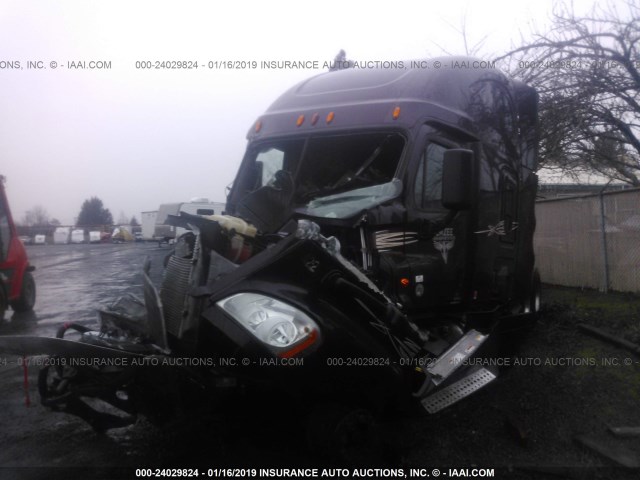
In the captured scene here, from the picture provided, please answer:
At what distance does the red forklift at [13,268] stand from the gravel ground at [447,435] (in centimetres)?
536

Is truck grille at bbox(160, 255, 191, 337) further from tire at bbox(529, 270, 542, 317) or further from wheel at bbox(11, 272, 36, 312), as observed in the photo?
wheel at bbox(11, 272, 36, 312)

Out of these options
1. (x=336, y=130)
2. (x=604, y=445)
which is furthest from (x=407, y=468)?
(x=336, y=130)

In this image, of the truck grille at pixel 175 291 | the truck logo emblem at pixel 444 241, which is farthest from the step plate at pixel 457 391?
the truck grille at pixel 175 291

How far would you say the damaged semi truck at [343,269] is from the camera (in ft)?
11.2

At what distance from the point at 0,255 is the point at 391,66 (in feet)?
30.5

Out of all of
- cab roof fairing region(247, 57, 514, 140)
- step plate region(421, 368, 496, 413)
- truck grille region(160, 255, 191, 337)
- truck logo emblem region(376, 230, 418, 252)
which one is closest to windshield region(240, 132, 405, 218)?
cab roof fairing region(247, 57, 514, 140)

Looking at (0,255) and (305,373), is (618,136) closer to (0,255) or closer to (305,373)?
(305,373)

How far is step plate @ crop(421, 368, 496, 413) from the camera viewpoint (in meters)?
4.14

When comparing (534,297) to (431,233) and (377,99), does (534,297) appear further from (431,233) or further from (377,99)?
(377,99)

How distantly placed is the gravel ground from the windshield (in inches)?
60.8

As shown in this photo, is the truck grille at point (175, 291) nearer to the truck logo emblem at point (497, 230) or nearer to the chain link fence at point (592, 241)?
the truck logo emblem at point (497, 230)

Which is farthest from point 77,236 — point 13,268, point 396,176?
point 396,176

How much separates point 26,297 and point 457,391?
10626 millimetres

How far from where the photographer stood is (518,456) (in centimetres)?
439
